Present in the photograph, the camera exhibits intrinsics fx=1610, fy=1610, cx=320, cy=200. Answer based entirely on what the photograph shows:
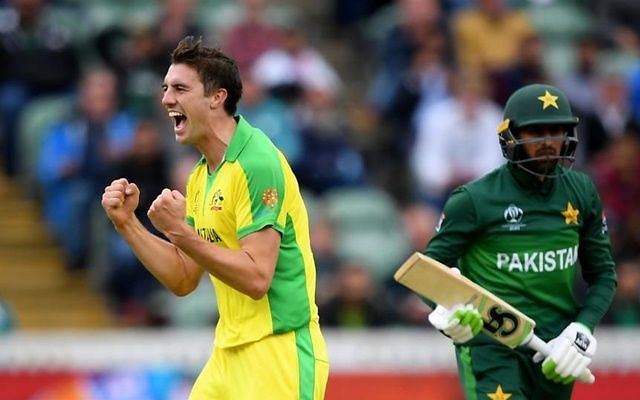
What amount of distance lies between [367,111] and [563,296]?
732 centimetres

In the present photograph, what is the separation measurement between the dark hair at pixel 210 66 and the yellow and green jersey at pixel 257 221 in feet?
0.61

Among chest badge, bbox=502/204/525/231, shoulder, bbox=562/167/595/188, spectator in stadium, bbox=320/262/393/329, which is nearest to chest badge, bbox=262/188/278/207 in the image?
chest badge, bbox=502/204/525/231

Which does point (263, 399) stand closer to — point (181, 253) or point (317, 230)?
point (181, 253)

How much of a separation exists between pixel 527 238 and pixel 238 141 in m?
1.56

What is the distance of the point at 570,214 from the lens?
7.70 metres

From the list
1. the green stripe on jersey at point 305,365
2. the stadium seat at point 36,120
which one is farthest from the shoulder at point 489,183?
the stadium seat at point 36,120

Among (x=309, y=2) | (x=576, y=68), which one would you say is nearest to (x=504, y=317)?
(x=576, y=68)

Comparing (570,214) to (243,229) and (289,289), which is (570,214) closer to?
(289,289)

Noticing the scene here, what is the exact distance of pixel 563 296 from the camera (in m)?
7.73

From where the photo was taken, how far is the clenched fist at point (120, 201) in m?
6.89

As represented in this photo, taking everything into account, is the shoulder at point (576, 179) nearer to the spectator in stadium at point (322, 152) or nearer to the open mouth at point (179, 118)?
the open mouth at point (179, 118)

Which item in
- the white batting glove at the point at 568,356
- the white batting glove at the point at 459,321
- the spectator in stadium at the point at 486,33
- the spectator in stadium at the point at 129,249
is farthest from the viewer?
the spectator in stadium at the point at 486,33

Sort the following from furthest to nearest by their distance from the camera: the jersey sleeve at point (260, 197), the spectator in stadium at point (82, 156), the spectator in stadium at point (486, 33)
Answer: the spectator in stadium at point (486, 33)
the spectator in stadium at point (82, 156)
the jersey sleeve at point (260, 197)

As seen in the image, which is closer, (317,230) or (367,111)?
(317,230)
